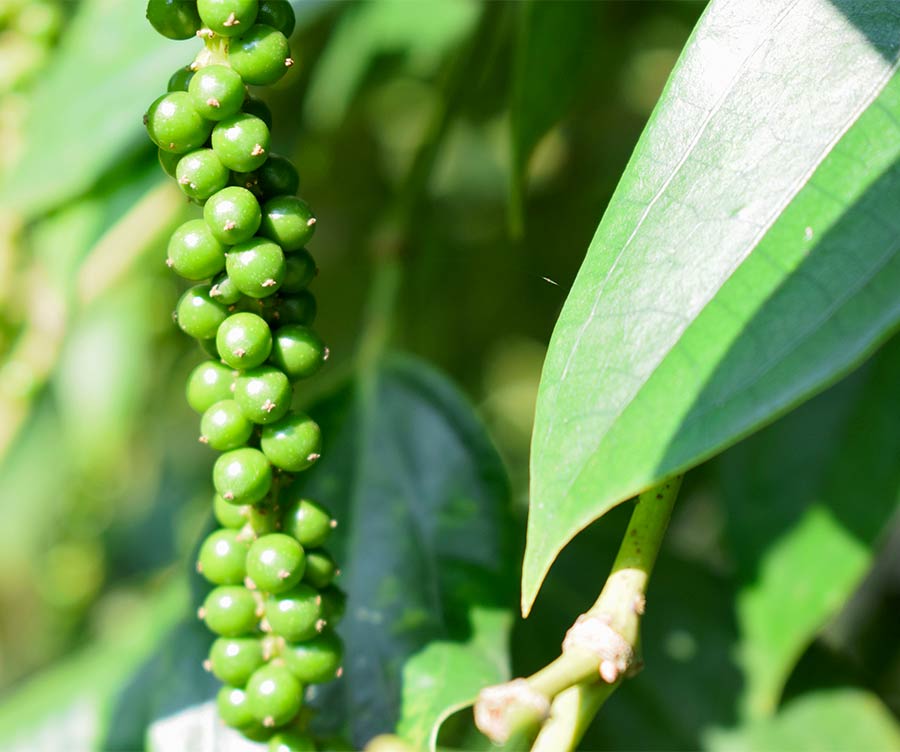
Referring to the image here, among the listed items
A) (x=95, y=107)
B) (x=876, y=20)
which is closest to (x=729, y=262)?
(x=876, y=20)

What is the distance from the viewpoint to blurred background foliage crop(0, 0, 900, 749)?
680 millimetres

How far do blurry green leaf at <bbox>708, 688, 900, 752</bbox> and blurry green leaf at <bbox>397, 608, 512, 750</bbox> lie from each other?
0.70 feet

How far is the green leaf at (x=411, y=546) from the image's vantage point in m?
0.52

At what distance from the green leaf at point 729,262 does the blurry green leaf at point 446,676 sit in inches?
5.4

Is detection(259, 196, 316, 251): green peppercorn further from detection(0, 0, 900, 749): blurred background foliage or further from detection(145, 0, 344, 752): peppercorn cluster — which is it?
detection(0, 0, 900, 749): blurred background foliage

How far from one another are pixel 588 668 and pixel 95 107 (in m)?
0.52

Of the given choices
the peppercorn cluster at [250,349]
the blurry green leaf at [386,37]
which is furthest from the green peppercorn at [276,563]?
the blurry green leaf at [386,37]

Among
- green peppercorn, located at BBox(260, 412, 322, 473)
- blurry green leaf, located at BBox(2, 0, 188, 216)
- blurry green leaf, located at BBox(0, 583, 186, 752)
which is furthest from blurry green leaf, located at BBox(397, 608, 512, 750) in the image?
blurry green leaf, located at BBox(2, 0, 188, 216)

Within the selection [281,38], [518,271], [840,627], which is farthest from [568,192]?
[840,627]

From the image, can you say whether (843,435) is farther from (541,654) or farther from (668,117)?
(668,117)

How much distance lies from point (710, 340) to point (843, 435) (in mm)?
381

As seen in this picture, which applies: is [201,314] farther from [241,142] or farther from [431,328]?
[431,328]

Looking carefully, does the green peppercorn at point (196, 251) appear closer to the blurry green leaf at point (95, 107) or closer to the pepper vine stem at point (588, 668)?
the pepper vine stem at point (588, 668)

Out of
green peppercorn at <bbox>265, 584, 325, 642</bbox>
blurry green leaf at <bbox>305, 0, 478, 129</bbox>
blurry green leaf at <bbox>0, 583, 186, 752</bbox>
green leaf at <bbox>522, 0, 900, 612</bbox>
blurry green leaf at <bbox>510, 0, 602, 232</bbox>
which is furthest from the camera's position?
blurry green leaf at <bbox>305, 0, 478, 129</bbox>
